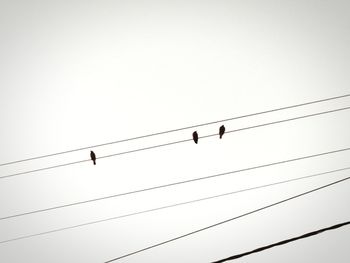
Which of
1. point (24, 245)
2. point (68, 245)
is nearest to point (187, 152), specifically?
point (68, 245)

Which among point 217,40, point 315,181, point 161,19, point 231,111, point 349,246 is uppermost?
point 161,19

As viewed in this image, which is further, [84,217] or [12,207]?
[84,217]

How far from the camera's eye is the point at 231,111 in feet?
20.5

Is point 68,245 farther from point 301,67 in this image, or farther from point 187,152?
point 301,67

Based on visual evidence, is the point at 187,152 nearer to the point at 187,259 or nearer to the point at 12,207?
the point at 12,207

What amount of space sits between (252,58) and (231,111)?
109 cm

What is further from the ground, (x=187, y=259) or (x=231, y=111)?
(x=231, y=111)

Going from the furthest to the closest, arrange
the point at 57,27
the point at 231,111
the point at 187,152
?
1. the point at 187,152
2. the point at 231,111
3. the point at 57,27

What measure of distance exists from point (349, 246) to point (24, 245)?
14167 mm

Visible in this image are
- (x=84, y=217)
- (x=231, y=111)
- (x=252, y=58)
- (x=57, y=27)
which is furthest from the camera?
(x=84, y=217)

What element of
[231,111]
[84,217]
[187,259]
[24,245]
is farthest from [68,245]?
[231,111]

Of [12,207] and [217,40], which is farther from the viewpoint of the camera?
[12,207]

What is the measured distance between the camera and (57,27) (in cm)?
530

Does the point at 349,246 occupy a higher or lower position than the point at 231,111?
lower
